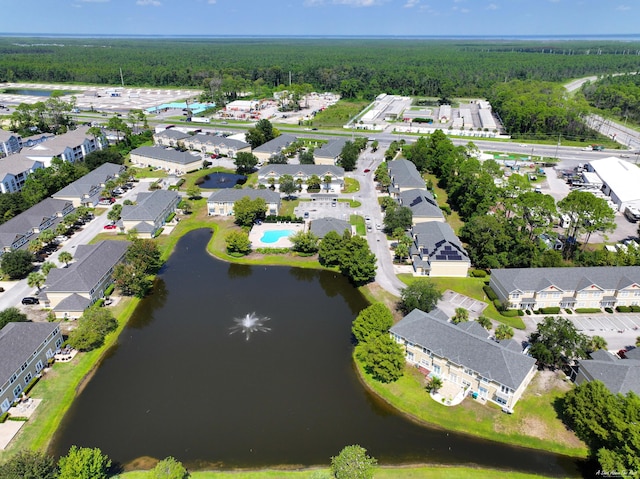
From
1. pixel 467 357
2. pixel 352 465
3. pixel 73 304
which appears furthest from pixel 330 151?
pixel 352 465


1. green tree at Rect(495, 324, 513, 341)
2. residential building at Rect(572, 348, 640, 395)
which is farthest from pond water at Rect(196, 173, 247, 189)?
residential building at Rect(572, 348, 640, 395)

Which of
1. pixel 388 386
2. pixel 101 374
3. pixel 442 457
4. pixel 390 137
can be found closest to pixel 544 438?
pixel 442 457

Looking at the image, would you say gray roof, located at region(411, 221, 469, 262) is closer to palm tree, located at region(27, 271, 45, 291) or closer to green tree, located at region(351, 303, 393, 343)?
green tree, located at region(351, 303, 393, 343)

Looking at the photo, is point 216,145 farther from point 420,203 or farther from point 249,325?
point 249,325

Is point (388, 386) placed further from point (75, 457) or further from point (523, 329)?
point (75, 457)

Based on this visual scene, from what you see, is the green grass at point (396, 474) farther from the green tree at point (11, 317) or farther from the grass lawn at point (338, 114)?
the grass lawn at point (338, 114)
